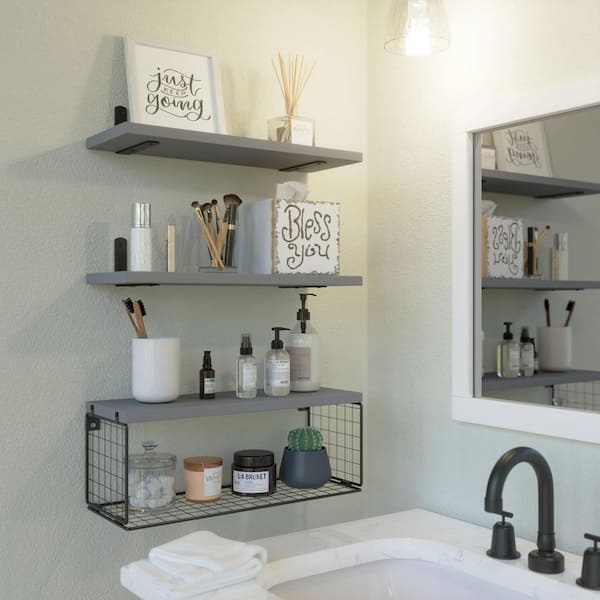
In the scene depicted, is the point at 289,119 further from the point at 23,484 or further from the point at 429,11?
the point at 23,484

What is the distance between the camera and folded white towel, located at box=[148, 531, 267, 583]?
1434 mm

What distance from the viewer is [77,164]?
70.1 inches

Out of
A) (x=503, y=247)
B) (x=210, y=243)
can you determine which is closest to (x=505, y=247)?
(x=503, y=247)

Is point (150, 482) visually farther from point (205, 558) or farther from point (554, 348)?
point (554, 348)

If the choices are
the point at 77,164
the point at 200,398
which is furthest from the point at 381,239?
the point at 77,164

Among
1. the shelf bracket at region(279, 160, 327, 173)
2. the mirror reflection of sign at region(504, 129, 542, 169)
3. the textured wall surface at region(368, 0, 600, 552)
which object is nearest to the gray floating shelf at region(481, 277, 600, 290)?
the textured wall surface at region(368, 0, 600, 552)

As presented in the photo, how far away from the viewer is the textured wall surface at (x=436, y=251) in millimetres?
1709

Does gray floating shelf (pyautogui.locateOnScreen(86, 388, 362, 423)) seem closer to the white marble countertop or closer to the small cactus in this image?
the small cactus

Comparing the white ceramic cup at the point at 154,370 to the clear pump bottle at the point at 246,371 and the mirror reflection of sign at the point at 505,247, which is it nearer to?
the clear pump bottle at the point at 246,371

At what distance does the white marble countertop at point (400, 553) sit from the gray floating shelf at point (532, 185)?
2.45ft

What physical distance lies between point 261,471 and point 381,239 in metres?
0.72

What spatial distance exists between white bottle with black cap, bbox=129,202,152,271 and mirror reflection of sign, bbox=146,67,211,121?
0.76ft

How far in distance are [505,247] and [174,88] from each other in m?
0.84

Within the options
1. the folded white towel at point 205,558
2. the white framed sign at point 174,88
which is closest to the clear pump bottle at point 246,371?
the folded white towel at point 205,558
